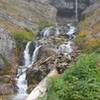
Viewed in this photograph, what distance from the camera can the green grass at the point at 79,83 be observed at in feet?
49.5

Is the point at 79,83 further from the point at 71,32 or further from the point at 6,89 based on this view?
the point at 71,32

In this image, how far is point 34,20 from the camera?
2179 inches

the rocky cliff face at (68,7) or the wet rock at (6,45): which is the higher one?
the rocky cliff face at (68,7)

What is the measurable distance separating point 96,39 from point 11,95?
1295 cm

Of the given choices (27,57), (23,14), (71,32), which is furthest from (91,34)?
(23,14)

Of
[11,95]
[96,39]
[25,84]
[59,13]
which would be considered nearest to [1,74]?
[25,84]

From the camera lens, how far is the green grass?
49.5 ft

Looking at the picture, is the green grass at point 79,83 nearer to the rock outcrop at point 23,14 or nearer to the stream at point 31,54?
the stream at point 31,54

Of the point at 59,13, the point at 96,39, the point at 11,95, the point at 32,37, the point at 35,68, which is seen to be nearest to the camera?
the point at 11,95

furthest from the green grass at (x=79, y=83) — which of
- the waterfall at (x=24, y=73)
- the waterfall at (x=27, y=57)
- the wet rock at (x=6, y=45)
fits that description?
the wet rock at (x=6, y=45)

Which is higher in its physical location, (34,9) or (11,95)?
(34,9)

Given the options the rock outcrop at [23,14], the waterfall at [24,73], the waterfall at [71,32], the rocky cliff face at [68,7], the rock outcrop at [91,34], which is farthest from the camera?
the rocky cliff face at [68,7]

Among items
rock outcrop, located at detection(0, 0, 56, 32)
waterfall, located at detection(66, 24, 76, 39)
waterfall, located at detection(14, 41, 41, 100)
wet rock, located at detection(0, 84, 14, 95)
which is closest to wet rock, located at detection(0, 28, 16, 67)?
waterfall, located at detection(14, 41, 41, 100)

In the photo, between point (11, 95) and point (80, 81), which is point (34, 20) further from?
point (80, 81)
